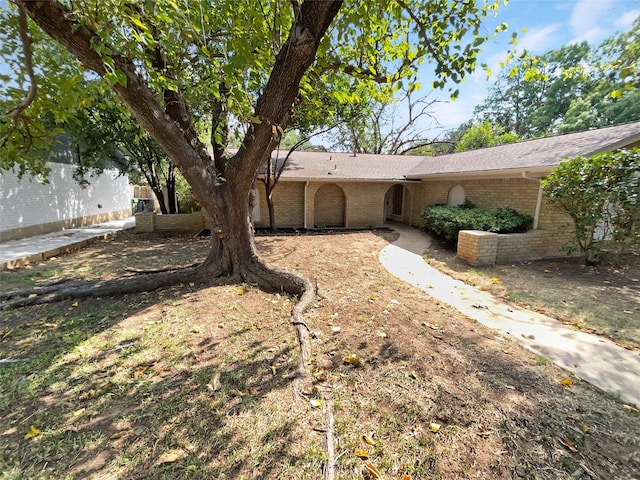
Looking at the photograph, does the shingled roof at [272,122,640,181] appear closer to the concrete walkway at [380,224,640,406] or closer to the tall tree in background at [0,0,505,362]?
the concrete walkway at [380,224,640,406]

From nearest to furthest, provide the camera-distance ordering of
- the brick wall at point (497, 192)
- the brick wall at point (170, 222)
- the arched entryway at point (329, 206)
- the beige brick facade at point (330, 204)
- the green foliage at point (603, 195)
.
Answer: the green foliage at point (603, 195) < the brick wall at point (497, 192) < the brick wall at point (170, 222) < the beige brick facade at point (330, 204) < the arched entryway at point (329, 206)

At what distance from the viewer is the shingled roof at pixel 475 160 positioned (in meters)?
7.59

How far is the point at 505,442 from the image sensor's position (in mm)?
2000

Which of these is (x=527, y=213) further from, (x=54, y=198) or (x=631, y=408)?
(x=54, y=198)

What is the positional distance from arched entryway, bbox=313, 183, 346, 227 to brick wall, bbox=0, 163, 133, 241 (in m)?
10.4

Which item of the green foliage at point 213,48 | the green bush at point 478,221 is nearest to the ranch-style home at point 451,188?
the green bush at point 478,221

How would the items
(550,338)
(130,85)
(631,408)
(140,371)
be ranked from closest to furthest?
(631,408)
(140,371)
(130,85)
(550,338)

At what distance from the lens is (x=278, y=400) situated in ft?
7.75

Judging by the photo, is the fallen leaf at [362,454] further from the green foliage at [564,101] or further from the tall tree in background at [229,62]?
the green foliage at [564,101]

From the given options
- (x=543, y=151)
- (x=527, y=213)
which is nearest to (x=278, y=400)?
(x=527, y=213)

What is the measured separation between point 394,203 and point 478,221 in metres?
8.67

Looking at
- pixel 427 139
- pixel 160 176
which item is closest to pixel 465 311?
pixel 160 176

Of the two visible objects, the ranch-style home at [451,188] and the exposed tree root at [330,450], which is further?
the ranch-style home at [451,188]

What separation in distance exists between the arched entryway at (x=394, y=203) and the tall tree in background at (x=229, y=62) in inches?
424
